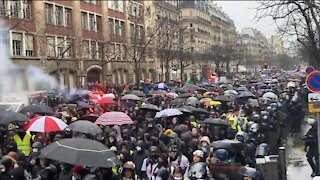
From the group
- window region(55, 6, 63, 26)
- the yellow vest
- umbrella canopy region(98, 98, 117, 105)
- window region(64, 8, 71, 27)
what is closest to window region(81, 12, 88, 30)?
window region(64, 8, 71, 27)

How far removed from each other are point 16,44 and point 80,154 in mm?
32450

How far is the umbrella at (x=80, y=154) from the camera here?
738cm

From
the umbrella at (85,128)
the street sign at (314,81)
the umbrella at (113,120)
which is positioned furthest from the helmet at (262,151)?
the umbrella at (113,120)

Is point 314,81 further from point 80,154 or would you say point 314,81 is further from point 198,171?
point 80,154

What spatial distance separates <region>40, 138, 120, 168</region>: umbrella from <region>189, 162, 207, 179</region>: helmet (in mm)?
1217

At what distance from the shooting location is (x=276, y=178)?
8094 mm

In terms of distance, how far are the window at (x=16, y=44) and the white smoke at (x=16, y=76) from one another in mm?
1445

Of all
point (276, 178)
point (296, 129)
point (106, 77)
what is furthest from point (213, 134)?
point (106, 77)

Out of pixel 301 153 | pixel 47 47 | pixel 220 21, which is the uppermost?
pixel 220 21

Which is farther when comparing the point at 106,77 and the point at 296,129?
the point at 106,77


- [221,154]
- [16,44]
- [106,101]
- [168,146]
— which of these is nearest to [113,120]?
[168,146]

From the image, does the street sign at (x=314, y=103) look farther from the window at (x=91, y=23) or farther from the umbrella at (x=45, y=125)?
the window at (x=91, y=23)

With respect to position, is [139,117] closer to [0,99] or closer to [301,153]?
[301,153]

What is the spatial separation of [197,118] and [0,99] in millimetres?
10813
